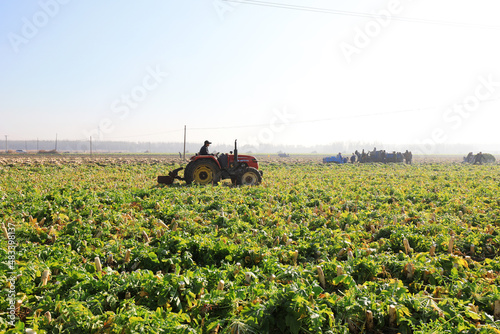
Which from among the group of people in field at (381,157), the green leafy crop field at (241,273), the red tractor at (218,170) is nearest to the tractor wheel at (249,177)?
the red tractor at (218,170)

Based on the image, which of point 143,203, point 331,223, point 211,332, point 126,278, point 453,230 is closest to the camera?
point 211,332

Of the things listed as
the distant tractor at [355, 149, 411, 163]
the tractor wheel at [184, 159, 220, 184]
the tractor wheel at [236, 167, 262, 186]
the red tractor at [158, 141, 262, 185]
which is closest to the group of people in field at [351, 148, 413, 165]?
the distant tractor at [355, 149, 411, 163]

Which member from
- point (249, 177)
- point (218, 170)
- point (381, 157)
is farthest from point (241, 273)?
point (381, 157)

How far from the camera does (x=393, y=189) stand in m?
12.7

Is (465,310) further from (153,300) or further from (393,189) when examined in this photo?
(393,189)

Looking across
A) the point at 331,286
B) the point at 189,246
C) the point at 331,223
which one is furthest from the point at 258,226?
the point at 331,286

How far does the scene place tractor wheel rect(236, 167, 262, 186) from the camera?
45.5 ft

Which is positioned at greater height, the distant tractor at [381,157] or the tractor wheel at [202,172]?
the distant tractor at [381,157]

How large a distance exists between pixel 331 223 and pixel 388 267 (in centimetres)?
257

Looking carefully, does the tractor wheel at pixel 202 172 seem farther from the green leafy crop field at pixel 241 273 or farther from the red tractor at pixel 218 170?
the green leafy crop field at pixel 241 273

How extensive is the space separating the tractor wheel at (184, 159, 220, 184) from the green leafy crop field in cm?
494

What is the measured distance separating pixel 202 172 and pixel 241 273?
9652mm

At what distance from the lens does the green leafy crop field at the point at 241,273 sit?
10.8 feet

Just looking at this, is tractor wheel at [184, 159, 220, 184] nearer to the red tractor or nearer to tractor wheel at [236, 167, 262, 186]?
the red tractor
